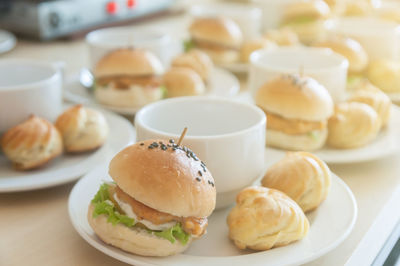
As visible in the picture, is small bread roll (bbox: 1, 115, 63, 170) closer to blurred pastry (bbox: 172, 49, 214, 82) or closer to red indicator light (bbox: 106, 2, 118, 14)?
blurred pastry (bbox: 172, 49, 214, 82)

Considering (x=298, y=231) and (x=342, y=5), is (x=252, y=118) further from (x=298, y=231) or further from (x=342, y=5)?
(x=342, y=5)

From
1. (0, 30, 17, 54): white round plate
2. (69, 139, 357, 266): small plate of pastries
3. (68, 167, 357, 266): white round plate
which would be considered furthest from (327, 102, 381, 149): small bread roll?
(0, 30, 17, 54): white round plate

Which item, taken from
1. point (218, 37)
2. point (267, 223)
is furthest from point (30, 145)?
point (218, 37)

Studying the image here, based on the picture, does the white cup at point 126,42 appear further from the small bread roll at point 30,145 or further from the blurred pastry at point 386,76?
the blurred pastry at point 386,76

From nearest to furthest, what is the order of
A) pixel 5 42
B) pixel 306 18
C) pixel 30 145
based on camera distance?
pixel 30 145
pixel 5 42
pixel 306 18

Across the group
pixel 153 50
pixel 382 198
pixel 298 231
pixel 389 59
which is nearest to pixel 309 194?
pixel 298 231

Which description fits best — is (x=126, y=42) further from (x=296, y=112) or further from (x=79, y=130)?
(x=296, y=112)
